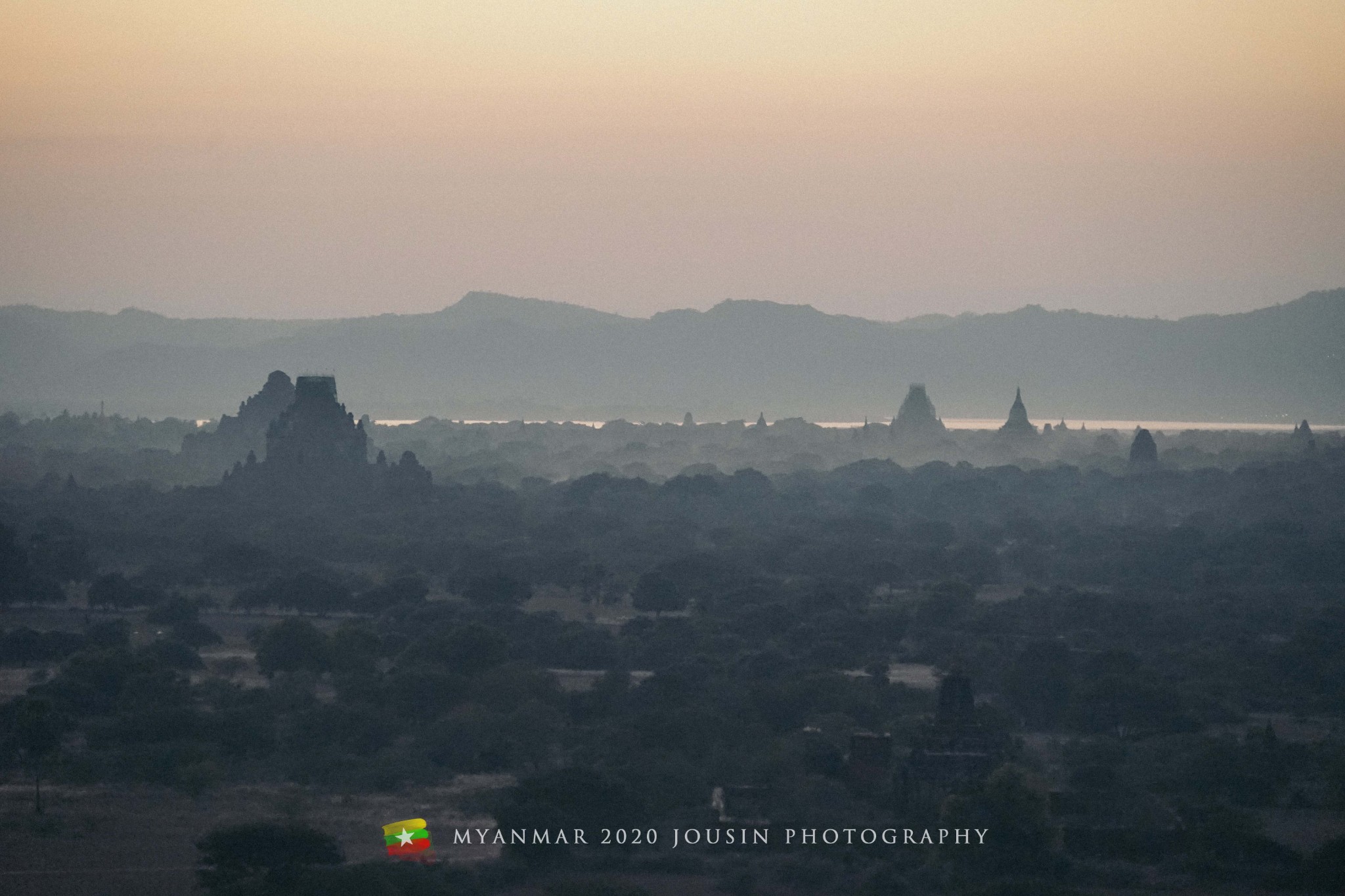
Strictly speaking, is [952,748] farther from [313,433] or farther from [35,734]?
[313,433]

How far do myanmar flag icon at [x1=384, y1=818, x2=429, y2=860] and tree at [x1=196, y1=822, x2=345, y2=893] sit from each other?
1890 millimetres

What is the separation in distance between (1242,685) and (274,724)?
80.9ft

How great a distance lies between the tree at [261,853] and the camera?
→ 37.8 metres

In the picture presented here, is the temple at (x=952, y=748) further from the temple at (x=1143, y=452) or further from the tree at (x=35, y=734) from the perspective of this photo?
the temple at (x=1143, y=452)

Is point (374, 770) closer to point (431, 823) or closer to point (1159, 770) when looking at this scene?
point (431, 823)

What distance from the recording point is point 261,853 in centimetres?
3847

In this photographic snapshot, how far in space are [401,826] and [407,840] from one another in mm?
968

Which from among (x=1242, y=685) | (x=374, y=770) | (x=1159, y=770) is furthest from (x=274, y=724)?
(x=1242, y=685)

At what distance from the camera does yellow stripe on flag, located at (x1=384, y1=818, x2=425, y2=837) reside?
4266cm

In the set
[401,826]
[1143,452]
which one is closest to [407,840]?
[401,826]

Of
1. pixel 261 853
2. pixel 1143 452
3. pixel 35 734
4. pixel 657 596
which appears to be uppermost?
pixel 1143 452

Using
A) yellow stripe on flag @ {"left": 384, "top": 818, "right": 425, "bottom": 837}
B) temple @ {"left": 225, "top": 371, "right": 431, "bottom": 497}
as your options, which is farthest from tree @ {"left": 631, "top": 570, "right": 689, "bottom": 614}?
temple @ {"left": 225, "top": 371, "right": 431, "bottom": 497}

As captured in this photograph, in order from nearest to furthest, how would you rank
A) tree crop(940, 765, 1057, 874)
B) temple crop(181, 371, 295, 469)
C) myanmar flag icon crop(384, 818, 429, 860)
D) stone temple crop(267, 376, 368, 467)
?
tree crop(940, 765, 1057, 874), myanmar flag icon crop(384, 818, 429, 860), stone temple crop(267, 376, 368, 467), temple crop(181, 371, 295, 469)

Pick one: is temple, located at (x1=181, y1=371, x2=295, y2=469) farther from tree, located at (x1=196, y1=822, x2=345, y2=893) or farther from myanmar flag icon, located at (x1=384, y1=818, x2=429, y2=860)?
tree, located at (x1=196, y1=822, x2=345, y2=893)
